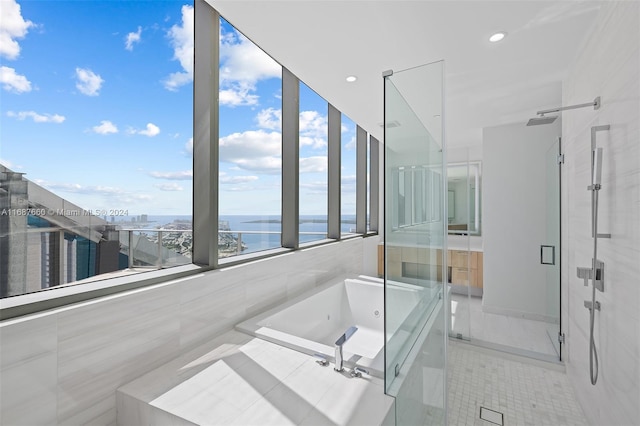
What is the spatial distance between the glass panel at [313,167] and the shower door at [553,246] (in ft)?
7.89

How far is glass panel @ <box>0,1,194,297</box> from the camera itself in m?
1.25

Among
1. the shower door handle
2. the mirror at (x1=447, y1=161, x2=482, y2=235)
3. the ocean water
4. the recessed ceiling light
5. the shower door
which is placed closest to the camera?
the recessed ceiling light

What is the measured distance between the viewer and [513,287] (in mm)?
3482

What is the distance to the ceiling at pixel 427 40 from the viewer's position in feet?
5.49

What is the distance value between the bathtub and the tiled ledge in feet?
0.44

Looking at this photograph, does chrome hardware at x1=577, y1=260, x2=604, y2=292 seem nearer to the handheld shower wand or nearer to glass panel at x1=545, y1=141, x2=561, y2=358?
the handheld shower wand

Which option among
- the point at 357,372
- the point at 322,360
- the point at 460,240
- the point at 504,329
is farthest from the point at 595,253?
the point at 460,240

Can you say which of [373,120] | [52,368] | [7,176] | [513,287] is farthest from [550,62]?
[52,368]

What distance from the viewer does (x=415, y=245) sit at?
174 centimetres

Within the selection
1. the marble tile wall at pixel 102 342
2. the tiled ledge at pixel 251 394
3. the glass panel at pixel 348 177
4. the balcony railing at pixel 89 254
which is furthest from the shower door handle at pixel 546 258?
the balcony railing at pixel 89 254

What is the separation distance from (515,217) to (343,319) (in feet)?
7.91

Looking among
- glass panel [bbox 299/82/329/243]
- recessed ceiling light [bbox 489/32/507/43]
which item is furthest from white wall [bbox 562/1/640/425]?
glass panel [bbox 299/82/329/243]

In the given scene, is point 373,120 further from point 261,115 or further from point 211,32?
point 211,32

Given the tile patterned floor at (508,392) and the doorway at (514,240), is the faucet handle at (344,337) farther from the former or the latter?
the doorway at (514,240)
